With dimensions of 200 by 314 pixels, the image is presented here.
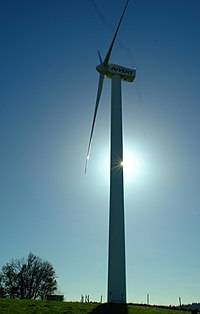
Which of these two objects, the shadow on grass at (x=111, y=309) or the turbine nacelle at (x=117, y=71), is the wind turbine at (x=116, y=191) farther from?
the shadow on grass at (x=111, y=309)

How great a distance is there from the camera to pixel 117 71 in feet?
201

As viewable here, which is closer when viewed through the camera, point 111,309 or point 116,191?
point 111,309

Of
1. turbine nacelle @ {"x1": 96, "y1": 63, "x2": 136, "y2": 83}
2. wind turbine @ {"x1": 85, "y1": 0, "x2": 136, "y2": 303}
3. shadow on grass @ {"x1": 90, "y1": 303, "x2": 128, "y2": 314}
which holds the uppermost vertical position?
turbine nacelle @ {"x1": 96, "y1": 63, "x2": 136, "y2": 83}

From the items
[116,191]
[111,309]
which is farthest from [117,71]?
[111,309]

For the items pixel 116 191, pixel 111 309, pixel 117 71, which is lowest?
pixel 111 309

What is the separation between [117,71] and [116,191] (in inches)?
899

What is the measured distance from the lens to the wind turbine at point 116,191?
42916 mm

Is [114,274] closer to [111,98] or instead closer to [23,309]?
[23,309]

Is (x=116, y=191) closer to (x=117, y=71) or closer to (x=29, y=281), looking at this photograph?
(x=117, y=71)

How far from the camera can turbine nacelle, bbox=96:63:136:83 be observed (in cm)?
6072

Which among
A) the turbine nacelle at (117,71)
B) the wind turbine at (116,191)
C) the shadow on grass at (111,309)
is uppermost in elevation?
the turbine nacelle at (117,71)

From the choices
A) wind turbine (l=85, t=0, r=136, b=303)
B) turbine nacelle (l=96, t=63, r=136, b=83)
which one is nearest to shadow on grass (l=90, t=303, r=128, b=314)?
wind turbine (l=85, t=0, r=136, b=303)

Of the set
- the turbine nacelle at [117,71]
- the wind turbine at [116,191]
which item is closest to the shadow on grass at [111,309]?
the wind turbine at [116,191]

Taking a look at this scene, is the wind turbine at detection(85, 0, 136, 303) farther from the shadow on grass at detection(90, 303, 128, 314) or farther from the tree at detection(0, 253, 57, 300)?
the tree at detection(0, 253, 57, 300)
